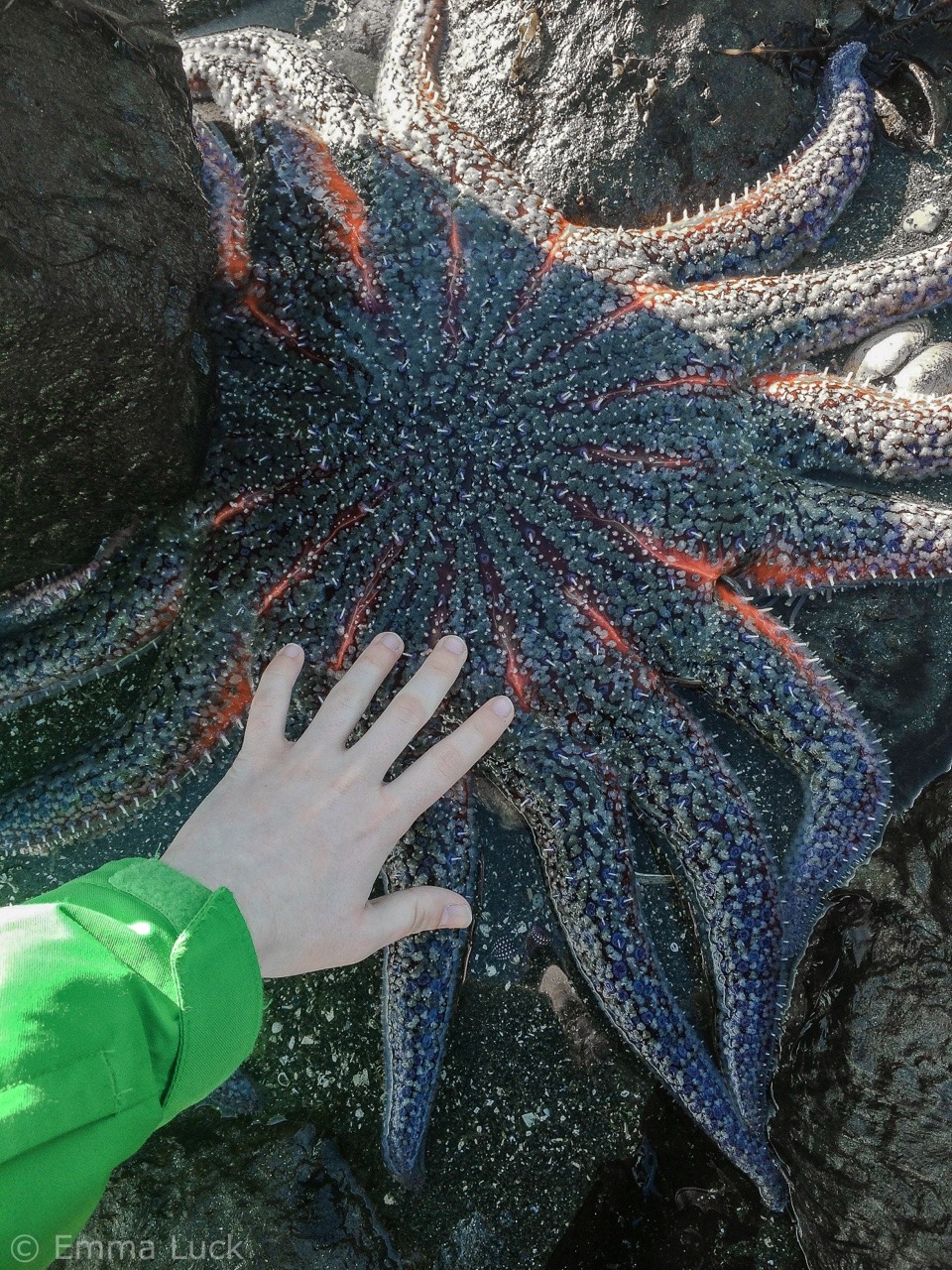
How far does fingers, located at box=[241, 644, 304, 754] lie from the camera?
2.51 metres

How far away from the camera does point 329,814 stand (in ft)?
7.70

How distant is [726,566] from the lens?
293 centimetres

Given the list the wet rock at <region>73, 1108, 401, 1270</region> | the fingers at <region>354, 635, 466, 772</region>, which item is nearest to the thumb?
the fingers at <region>354, 635, 466, 772</region>

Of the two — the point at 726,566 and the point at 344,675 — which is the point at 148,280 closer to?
the point at 344,675

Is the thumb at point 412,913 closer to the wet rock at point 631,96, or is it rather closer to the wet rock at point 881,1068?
the wet rock at point 881,1068

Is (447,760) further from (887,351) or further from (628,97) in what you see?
(628,97)

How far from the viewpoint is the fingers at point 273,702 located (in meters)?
2.51

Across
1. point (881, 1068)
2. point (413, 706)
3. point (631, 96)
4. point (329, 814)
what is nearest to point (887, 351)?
point (631, 96)

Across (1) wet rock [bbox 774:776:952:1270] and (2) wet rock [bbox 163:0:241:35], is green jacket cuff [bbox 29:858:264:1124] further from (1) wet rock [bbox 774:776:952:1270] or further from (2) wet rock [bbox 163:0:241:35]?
(2) wet rock [bbox 163:0:241:35]

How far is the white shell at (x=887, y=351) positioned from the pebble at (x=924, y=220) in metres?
0.46

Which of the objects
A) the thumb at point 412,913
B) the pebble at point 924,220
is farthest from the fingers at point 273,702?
the pebble at point 924,220

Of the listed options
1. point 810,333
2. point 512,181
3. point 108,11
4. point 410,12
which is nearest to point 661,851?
point 810,333

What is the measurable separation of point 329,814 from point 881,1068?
6.30 feet

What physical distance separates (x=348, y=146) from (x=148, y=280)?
3.04 feet
